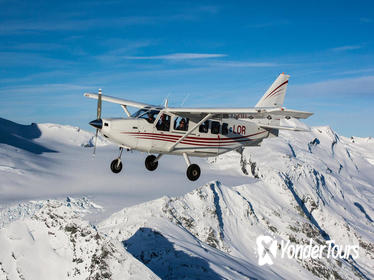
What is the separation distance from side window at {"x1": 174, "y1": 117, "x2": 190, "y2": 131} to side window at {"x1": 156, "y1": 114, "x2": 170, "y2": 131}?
0.56 metres

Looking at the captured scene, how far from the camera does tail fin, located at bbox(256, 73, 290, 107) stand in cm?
3222

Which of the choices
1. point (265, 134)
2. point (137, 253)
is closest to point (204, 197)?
point (137, 253)

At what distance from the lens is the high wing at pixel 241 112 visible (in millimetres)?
22297

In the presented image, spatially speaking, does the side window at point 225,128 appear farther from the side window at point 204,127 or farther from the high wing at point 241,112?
the high wing at point 241,112

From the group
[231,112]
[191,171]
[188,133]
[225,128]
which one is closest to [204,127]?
[188,133]

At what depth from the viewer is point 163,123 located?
2430 centimetres

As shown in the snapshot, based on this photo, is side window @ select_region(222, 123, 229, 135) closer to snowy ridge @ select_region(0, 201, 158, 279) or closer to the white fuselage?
the white fuselage

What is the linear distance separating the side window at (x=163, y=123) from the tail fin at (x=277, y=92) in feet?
36.4

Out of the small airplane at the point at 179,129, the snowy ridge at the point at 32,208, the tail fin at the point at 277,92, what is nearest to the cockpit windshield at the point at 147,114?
the small airplane at the point at 179,129

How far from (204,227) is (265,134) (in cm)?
15454

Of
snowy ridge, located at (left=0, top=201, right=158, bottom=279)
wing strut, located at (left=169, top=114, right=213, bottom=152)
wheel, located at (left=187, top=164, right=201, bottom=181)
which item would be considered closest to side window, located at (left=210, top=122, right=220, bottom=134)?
wing strut, located at (left=169, top=114, right=213, bottom=152)

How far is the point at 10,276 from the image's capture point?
198 feet

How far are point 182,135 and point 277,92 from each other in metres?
11.2

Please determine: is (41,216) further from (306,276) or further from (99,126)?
(306,276)
